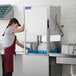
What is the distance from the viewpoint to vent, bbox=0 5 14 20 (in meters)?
4.43

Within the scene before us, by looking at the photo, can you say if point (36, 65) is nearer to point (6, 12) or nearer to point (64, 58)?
point (64, 58)

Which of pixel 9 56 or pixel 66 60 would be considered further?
pixel 9 56

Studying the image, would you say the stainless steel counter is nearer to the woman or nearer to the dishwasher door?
the dishwasher door

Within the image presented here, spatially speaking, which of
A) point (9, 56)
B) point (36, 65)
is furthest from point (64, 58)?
point (9, 56)

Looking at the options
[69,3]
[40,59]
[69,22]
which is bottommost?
[40,59]

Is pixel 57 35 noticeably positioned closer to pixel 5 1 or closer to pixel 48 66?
pixel 48 66

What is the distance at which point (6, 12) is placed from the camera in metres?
4.45

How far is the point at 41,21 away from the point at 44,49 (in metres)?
0.56

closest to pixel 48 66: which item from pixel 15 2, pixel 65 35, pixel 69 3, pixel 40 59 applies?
pixel 40 59

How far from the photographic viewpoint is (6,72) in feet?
13.1


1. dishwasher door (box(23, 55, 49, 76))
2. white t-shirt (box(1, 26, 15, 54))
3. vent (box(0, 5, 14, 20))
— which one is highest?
vent (box(0, 5, 14, 20))

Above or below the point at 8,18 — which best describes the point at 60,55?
below

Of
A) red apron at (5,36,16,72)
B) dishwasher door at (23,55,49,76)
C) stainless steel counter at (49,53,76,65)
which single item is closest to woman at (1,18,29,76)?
red apron at (5,36,16,72)

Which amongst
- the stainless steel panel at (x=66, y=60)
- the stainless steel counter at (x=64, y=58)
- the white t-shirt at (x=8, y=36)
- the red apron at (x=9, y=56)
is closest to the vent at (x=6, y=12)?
the white t-shirt at (x=8, y=36)
